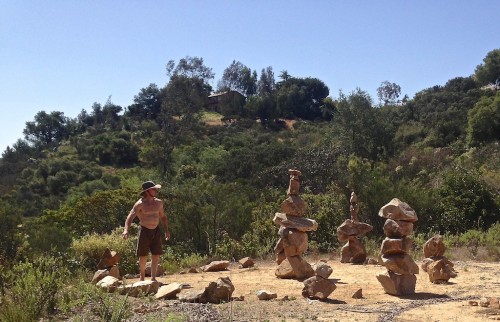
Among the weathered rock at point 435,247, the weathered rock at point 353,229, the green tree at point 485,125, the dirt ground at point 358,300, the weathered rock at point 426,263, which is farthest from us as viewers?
the green tree at point 485,125

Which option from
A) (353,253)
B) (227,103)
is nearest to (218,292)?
(353,253)

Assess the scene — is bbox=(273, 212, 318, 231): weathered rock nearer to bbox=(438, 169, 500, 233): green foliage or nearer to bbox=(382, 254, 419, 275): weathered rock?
bbox=(382, 254, 419, 275): weathered rock

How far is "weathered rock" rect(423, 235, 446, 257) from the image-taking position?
10047 mm

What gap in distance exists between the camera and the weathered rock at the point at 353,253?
1249 centimetres

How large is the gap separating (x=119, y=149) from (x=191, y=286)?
38.0 metres

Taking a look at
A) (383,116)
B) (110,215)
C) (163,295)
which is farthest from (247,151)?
(163,295)

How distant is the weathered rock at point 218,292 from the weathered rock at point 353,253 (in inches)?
212

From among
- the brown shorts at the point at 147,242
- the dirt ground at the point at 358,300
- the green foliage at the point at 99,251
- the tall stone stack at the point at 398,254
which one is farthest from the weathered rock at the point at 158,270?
the tall stone stack at the point at 398,254

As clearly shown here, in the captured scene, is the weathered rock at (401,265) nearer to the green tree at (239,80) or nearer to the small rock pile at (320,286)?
the small rock pile at (320,286)

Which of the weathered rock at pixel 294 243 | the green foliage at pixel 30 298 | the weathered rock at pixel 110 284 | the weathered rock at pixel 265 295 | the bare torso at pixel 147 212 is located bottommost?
the weathered rock at pixel 265 295

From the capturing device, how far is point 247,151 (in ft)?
116

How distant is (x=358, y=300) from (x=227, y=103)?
191ft

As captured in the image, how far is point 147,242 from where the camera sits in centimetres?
916

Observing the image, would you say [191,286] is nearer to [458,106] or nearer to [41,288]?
[41,288]
